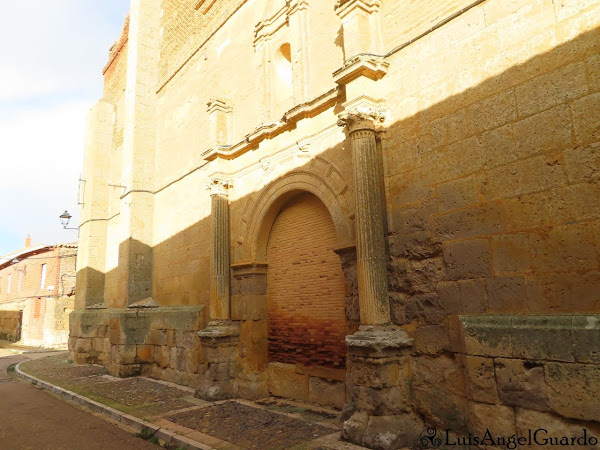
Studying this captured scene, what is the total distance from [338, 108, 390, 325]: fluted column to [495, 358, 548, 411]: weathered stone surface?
1319 mm

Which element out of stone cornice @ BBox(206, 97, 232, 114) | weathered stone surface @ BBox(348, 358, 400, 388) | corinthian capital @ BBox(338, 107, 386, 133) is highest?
stone cornice @ BBox(206, 97, 232, 114)

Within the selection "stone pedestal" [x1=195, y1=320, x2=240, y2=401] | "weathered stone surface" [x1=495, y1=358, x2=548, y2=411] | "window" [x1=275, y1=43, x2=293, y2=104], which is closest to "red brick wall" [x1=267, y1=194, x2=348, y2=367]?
"stone pedestal" [x1=195, y1=320, x2=240, y2=401]

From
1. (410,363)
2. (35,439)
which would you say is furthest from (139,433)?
(410,363)

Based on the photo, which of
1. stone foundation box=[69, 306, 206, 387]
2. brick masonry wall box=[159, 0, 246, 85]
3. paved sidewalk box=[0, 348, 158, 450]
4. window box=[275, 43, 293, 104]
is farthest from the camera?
brick masonry wall box=[159, 0, 246, 85]

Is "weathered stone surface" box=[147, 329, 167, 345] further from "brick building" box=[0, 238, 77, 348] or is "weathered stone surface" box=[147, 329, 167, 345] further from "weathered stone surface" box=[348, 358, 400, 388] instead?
"brick building" box=[0, 238, 77, 348]

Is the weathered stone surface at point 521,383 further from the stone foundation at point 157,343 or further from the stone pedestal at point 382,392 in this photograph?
the stone foundation at point 157,343

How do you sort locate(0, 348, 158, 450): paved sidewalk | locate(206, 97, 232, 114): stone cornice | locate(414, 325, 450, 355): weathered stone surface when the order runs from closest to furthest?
locate(414, 325, 450, 355): weathered stone surface
locate(0, 348, 158, 450): paved sidewalk
locate(206, 97, 232, 114): stone cornice

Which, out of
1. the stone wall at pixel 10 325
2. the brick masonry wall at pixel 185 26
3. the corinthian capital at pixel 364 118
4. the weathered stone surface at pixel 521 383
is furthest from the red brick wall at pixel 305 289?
the stone wall at pixel 10 325

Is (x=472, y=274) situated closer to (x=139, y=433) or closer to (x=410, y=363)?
(x=410, y=363)

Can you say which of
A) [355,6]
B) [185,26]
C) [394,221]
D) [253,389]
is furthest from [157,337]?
[185,26]

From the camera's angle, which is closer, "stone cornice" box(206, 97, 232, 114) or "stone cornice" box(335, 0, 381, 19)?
"stone cornice" box(335, 0, 381, 19)

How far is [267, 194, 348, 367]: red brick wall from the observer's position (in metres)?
5.80

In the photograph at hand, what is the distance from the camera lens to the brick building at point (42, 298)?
19875 mm

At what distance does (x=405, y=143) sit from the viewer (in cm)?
475
